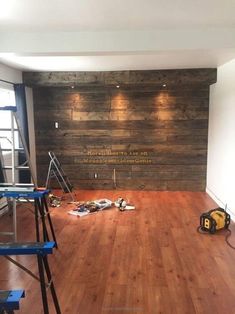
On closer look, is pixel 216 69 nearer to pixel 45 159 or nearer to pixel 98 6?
pixel 98 6

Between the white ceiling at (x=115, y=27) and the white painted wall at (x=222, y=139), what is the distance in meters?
1.67

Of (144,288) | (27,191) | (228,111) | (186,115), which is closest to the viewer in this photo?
(144,288)

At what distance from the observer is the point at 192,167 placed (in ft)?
20.5

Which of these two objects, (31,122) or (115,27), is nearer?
(115,27)

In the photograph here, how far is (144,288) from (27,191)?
63.4 inches

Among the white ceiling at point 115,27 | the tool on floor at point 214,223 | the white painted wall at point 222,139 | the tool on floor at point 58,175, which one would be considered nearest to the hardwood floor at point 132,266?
the tool on floor at point 214,223

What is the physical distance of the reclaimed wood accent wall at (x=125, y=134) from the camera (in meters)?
6.09

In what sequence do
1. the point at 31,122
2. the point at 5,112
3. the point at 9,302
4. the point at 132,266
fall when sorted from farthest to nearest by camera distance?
the point at 31,122 → the point at 5,112 → the point at 132,266 → the point at 9,302

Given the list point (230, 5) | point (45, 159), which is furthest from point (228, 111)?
point (45, 159)

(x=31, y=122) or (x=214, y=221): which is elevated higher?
(x=31, y=122)

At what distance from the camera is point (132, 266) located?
3082 millimetres

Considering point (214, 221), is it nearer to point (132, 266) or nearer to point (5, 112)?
point (132, 266)

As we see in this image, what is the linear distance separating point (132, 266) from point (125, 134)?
11.8 feet

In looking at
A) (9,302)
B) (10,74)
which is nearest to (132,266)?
(9,302)
